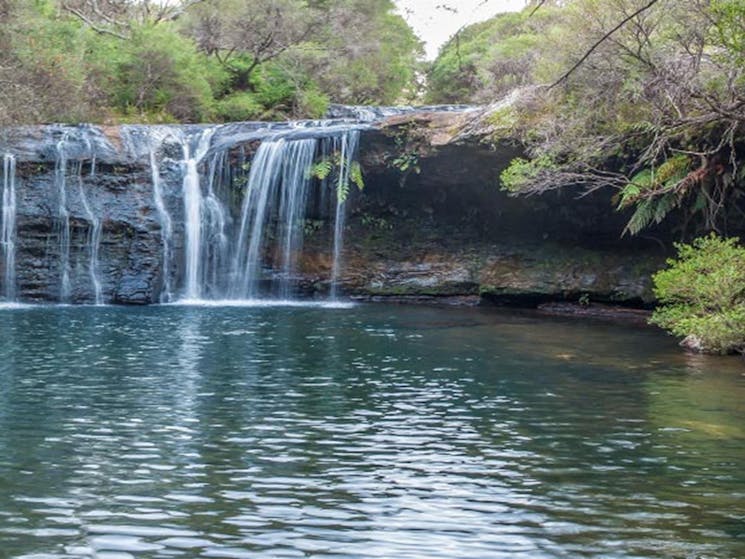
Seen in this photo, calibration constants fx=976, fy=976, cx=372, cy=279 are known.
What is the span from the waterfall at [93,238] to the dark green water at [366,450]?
346 inches

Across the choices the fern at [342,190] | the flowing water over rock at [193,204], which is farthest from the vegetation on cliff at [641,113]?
the flowing water over rock at [193,204]

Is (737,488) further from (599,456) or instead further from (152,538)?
(152,538)

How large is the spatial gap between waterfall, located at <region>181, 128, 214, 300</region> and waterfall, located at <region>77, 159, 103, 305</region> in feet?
7.73

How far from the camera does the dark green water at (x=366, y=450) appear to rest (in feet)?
21.5

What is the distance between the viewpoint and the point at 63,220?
2561 centimetres

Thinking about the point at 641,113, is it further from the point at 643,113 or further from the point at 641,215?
the point at 641,215

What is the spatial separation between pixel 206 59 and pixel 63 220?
12.5 meters

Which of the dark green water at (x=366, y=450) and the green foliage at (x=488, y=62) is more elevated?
the green foliage at (x=488, y=62)

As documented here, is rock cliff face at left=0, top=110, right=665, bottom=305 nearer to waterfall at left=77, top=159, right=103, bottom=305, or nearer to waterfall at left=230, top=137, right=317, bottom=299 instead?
waterfall at left=77, top=159, right=103, bottom=305

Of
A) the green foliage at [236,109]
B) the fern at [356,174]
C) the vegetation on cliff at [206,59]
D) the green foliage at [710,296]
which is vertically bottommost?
the green foliage at [710,296]

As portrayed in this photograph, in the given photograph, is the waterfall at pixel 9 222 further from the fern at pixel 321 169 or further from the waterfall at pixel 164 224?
the fern at pixel 321 169

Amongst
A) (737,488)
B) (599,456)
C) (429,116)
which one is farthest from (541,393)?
(429,116)

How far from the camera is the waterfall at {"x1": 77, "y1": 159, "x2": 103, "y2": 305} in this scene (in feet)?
83.3

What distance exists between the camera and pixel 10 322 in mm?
19656
